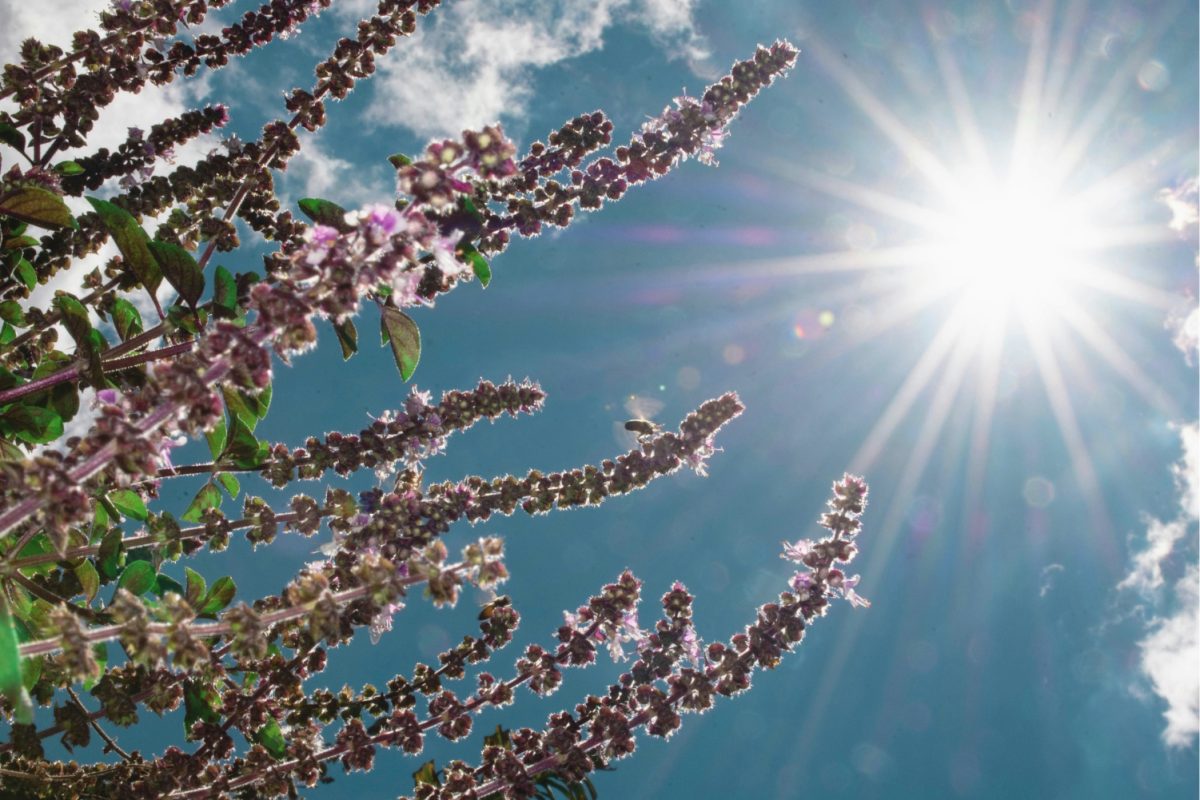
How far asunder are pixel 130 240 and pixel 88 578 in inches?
90.0

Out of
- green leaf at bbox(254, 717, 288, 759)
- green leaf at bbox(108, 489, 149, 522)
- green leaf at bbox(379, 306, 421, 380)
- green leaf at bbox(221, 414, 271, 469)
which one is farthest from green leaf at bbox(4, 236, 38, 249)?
green leaf at bbox(254, 717, 288, 759)

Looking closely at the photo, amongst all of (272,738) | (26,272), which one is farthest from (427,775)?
(26,272)

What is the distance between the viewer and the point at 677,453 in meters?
4.96

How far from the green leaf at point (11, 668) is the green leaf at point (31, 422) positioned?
8.59ft

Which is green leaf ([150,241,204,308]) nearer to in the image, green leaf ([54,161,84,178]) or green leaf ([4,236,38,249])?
green leaf ([4,236,38,249])

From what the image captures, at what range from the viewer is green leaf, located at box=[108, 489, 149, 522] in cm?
446

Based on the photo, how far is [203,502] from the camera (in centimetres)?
511

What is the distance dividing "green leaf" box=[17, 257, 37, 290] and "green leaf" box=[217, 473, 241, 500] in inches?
73.0

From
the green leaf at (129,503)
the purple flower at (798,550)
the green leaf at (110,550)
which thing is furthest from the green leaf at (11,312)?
the purple flower at (798,550)

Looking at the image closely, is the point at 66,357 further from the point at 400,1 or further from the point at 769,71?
the point at 769,71

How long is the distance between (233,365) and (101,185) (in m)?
5.11

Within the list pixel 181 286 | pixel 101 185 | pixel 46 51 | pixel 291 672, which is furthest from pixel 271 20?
pixel 291 672

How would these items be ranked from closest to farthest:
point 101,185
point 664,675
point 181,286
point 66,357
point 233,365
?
point 233,365 < point 181,286 < point 664,675 < point 66,357 < point 101,185

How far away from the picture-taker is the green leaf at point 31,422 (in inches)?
159
